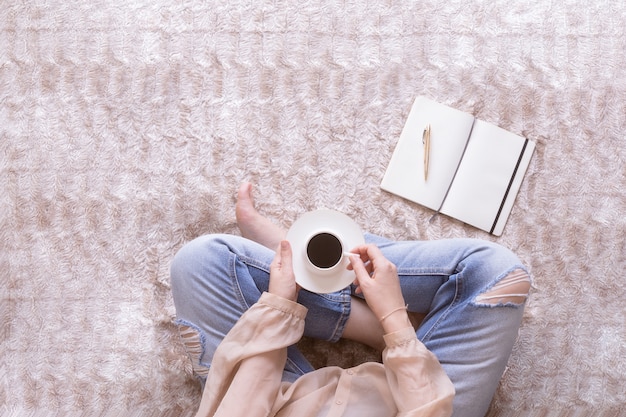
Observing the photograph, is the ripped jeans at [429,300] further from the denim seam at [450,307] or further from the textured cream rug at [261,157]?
the textured cream rug at [261,157]

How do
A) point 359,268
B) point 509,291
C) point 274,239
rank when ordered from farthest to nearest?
point 274,239 < point 509,291 < point 359,268

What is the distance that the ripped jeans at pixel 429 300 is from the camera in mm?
850

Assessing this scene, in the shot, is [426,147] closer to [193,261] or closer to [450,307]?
[450,307]

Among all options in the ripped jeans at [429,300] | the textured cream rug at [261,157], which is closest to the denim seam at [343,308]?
the ripped jeans at [429,300]

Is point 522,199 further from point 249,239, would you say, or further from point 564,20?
point 249,239

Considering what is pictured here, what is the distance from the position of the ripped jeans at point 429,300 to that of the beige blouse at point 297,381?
8cm

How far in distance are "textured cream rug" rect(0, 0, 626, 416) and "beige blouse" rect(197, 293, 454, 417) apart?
199mm

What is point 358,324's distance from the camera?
932 mm

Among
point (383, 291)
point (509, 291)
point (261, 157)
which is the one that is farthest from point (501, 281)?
point (261, 157)

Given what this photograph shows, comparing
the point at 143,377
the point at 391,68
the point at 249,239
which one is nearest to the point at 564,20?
the point at 391,68

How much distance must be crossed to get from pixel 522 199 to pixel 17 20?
95 centimetres

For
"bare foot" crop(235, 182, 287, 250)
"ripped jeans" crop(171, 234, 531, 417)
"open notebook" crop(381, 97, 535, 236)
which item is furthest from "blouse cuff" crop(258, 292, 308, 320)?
"open notebook" crop(381, 97, 535, 236)

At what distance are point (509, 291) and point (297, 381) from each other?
0.33m

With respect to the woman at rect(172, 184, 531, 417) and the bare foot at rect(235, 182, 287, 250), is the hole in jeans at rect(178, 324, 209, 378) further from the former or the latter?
the bare foot at rect(235, 182, 287, 250)
